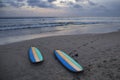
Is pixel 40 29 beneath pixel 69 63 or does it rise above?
beneath

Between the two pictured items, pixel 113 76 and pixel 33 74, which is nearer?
pixel 113 76

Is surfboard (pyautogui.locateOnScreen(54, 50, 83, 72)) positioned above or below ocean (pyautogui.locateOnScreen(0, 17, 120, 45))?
above

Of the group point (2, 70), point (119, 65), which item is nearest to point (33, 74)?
point (2, 70)

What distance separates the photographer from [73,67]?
499cm

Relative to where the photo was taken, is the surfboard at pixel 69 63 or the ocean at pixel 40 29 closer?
the surfboard at pixel 69 63

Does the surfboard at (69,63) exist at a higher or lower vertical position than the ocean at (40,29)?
higher

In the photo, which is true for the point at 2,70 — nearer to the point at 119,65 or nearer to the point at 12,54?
the point at 12,54

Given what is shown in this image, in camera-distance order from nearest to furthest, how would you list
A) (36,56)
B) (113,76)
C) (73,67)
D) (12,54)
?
(113,76)
(73,67)
(36,56)
(12,54)

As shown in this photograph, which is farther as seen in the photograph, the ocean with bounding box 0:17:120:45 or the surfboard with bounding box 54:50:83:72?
the ocean with bounding box 0:17:120:45

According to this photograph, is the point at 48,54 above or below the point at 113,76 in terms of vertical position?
below

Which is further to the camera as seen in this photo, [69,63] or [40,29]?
[40,29]

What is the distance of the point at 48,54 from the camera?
7.07 meters

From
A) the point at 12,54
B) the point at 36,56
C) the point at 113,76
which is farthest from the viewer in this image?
the point at 12,54

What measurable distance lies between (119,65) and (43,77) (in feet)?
8.68
